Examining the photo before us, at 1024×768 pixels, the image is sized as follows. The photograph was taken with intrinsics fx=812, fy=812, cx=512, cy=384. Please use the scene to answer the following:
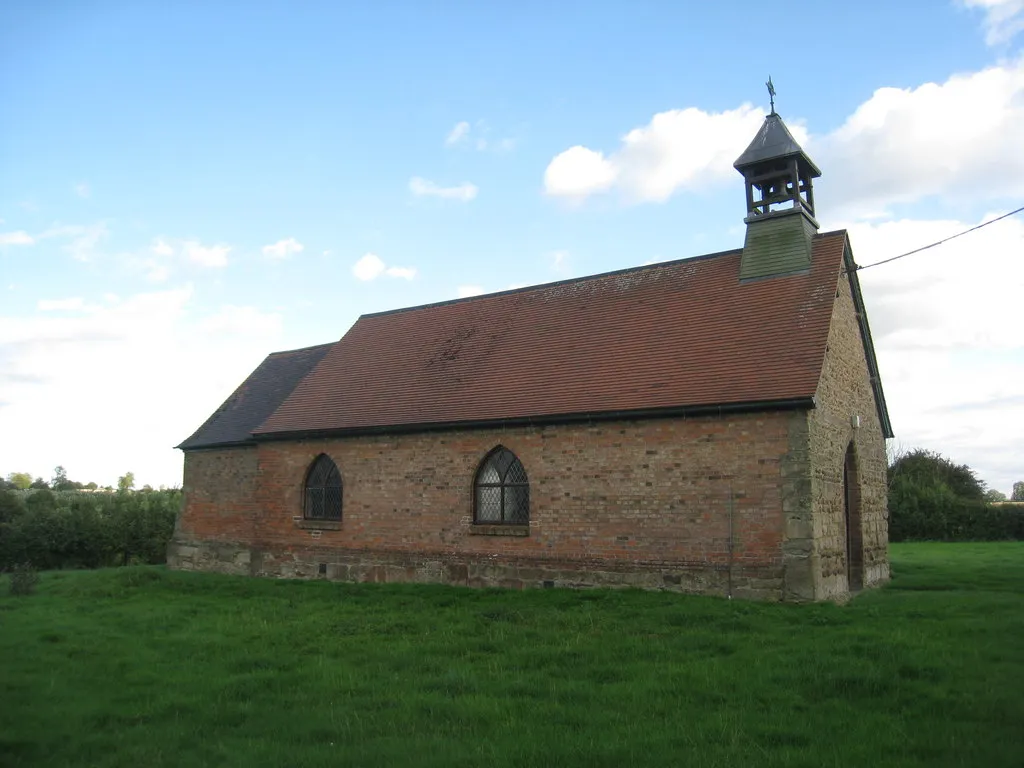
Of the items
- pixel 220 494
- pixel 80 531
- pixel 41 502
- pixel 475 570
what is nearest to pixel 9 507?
pixel 41 502

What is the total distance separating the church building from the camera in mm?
14922

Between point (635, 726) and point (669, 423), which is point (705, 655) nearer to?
point (635, 726)

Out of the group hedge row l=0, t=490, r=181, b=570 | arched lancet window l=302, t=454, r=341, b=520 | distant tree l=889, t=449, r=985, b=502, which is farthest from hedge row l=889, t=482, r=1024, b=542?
hedge row l=0, t=490, r=181, b=570

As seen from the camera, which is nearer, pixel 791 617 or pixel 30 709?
pixel 30 709

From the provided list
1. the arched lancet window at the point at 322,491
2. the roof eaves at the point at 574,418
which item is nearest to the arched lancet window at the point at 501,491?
the roof eaves at the point at 574,418

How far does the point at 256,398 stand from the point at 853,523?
17631 mm

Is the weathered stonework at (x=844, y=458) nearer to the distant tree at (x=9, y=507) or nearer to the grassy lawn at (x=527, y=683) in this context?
the grassy lawn at (x=527, y=683)

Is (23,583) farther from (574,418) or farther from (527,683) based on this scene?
(527,683)

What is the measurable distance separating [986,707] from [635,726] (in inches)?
133

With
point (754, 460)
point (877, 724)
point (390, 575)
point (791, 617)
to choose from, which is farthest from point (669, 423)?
point (877, 724)

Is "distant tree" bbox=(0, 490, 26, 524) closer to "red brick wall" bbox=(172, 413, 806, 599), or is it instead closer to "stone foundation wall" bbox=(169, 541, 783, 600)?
"stone foundation wall" bbox=(169, 541, 783, 600)

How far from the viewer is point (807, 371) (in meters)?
14.9

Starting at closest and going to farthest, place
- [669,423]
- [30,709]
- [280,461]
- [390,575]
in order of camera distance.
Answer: [30,709], [669,423], [390,575], [280,461]

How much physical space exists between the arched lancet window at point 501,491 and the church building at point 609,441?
0.05 metres
